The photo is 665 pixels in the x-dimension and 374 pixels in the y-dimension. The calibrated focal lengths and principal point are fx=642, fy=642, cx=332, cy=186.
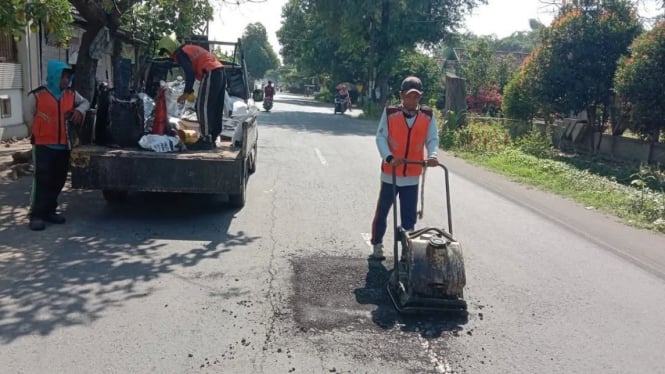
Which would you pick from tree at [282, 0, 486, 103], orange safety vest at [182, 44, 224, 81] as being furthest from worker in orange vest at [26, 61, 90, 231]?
tree at [282, 0, 486, 103]

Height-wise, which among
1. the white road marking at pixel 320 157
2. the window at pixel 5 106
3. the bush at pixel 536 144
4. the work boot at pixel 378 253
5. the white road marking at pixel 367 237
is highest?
the window at pixel 5 106

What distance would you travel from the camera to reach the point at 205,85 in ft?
27.7

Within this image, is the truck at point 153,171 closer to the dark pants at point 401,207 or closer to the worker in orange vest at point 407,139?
the dark pants at point 401,207

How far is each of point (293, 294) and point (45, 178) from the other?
11.8 ft

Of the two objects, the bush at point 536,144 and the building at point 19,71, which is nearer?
the building at point 19,71

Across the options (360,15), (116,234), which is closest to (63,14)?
(116,234)

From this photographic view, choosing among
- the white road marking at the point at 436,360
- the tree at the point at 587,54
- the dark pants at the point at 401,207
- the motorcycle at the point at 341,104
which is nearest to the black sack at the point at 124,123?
the dark pants at the point at 401,207

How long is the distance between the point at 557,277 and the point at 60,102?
573cm

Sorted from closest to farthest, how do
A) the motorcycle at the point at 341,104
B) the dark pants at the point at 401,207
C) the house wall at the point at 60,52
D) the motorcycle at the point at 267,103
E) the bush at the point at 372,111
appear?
the dark pants at the point at 401,207 < the house wall at the point at 60,52 < the motorcycle at the point at 267,103 < the bush at the point at 372,111 < the motorcycle at the point at 341,104

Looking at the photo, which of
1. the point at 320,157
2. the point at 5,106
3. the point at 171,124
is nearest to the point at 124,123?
the point at 171,124

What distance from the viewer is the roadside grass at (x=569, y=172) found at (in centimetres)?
1043

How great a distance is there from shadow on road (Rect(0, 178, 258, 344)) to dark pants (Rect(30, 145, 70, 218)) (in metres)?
0.28

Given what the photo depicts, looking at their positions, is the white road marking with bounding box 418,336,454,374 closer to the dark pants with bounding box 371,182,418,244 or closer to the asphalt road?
the asphalt road

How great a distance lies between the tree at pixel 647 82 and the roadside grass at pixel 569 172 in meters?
1.11
